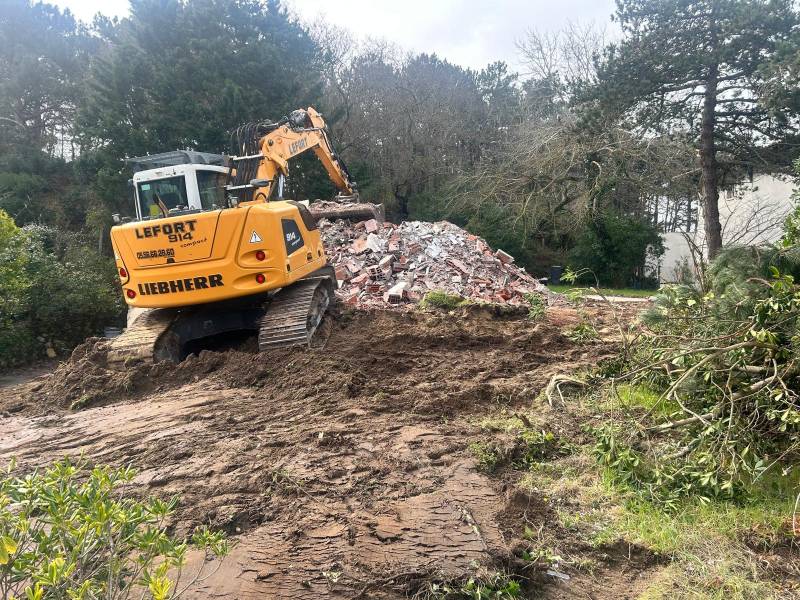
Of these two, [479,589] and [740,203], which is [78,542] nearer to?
[479,589]

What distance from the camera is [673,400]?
4113mm

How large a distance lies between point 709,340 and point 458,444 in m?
1.74

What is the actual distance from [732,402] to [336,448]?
241 cm

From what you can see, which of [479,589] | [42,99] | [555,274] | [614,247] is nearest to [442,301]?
[479,589]

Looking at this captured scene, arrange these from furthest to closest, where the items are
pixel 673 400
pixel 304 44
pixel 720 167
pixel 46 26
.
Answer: pixel 46 26 → pixel 304 44 → pixel 720 167 → pixel 673 400

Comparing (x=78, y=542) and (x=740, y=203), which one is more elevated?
(x=740, y=203)

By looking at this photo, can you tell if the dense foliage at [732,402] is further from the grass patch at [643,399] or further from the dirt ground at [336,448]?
the dirt ground at [336,448]

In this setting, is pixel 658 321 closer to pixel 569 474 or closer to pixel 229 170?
pixel 569 474

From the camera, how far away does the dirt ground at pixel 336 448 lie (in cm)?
256

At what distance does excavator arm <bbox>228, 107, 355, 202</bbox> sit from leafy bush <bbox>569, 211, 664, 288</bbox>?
45.1 feet

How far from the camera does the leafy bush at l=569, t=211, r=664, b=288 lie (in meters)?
21.1

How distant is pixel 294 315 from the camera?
644 centimetres

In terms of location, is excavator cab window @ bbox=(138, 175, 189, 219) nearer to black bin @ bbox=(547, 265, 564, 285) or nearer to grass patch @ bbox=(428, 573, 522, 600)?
grass patch @ bbox=(428, 573, 522, 600)

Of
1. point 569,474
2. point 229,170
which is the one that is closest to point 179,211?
point 229,170
